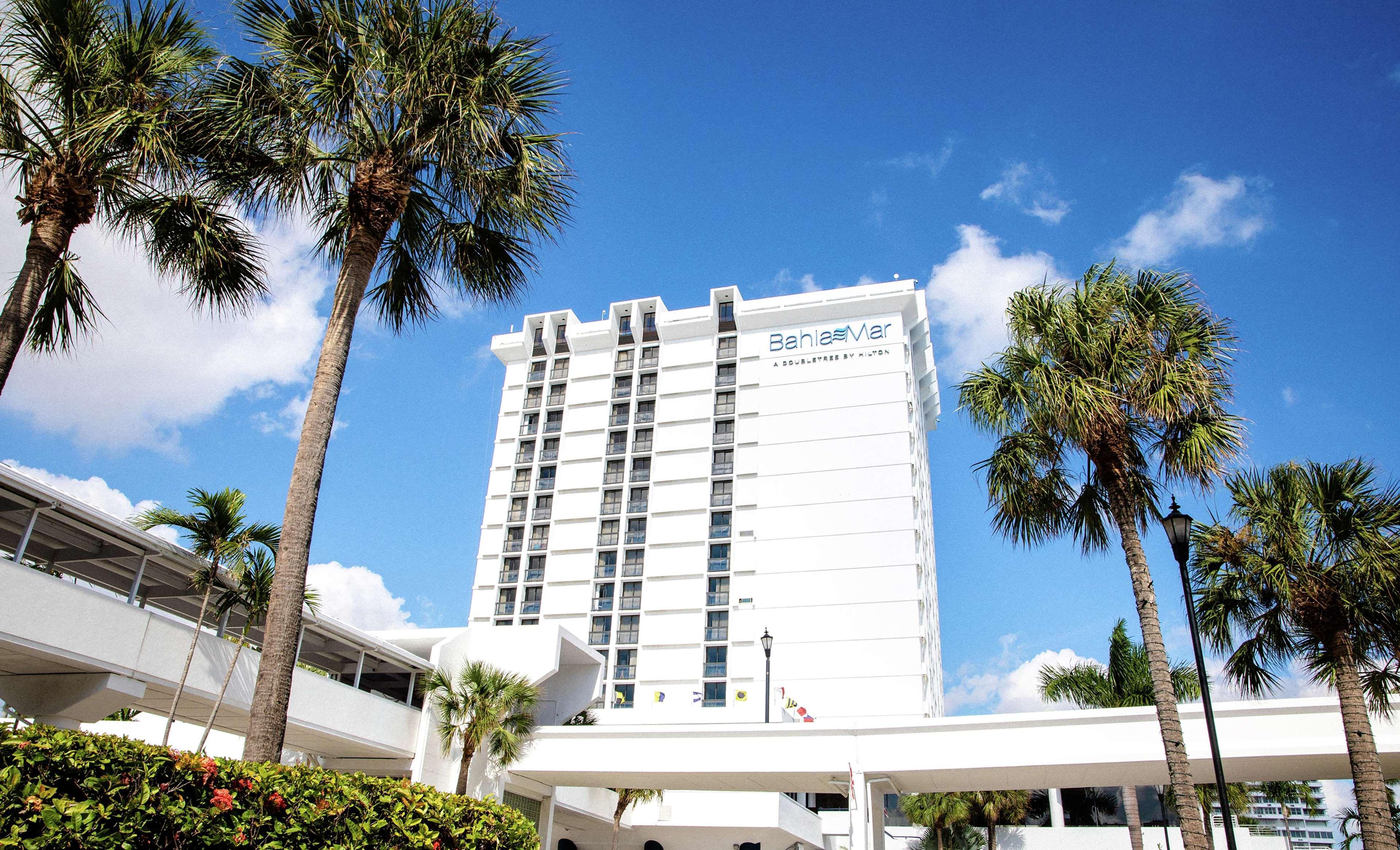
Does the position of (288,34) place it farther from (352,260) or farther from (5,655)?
(5,655)

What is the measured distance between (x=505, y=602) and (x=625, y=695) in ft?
39.9

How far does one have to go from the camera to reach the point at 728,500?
6612cm

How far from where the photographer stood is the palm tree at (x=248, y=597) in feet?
57.1

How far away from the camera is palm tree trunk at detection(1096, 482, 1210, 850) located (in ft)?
40.4

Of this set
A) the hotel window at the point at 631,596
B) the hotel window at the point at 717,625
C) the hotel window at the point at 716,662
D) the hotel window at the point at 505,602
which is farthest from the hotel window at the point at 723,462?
the hotel window at the point at 505,602

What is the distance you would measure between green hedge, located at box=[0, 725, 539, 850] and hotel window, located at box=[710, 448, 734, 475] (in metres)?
57.8

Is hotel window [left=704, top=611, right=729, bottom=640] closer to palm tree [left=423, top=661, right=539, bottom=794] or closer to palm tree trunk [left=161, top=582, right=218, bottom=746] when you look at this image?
palm tree [left=423, top=661, right=539, bottom=794]

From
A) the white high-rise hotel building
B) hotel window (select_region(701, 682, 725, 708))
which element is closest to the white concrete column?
the white high-rise hotel building

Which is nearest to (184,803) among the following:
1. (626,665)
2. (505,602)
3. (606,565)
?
(626,665)

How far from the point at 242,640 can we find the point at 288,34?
11.8m

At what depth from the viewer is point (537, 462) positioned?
72.0 metres

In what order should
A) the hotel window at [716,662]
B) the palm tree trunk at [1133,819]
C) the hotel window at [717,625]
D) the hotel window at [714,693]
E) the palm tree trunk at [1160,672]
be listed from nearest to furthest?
the palm tree trunk at [1160,672]
the palm tree trunk at [1133,819]
the hotel window at [714,693]
the hotel window at [716,662]
the hotel window at [717,625]

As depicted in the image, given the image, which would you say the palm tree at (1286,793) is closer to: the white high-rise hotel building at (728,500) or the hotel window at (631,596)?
the white high-rise hotel building at (728,500)

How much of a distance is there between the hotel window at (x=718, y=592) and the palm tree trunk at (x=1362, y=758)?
49.4 meters
